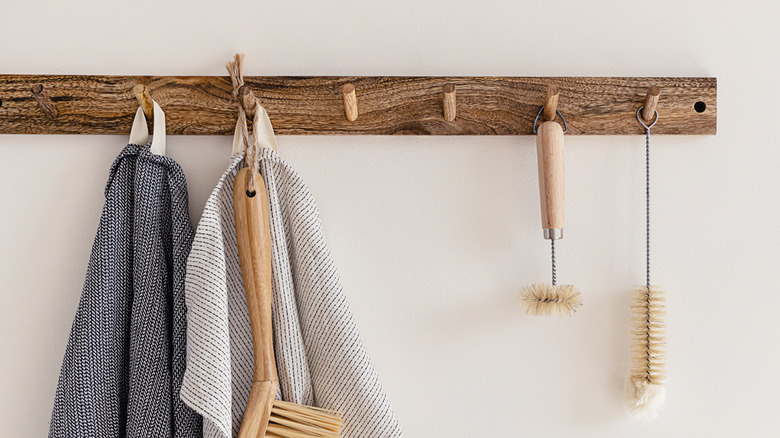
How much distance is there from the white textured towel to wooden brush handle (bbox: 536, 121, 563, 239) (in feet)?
0.90

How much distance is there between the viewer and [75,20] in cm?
80

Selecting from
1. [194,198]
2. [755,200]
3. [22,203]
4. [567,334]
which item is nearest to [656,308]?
[567,334]

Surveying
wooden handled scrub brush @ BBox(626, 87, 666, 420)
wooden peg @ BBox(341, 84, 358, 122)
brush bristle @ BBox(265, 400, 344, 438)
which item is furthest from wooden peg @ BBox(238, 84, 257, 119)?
wooden handled scrub brush @ BBox(626, 87, 666, 420)

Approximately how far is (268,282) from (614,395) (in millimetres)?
492

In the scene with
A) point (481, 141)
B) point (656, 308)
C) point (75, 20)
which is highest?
point (75, 20)

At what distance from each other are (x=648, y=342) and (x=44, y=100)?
833mm

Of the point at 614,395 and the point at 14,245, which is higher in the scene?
the point at 14,245

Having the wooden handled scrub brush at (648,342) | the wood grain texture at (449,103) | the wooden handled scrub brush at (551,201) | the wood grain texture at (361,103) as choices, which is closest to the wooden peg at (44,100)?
the wood grain texture at (361,103)

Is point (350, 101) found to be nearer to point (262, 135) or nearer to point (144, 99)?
point (262, 135)

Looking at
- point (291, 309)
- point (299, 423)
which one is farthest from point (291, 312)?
point (299, 423)

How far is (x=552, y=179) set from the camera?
0.74 metres

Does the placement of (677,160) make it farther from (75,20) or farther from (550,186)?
(75,20)

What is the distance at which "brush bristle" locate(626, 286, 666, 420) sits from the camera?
76 centimetres

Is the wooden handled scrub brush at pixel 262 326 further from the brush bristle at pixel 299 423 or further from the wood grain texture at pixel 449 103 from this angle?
the wood grain texture at pixel 449 103
